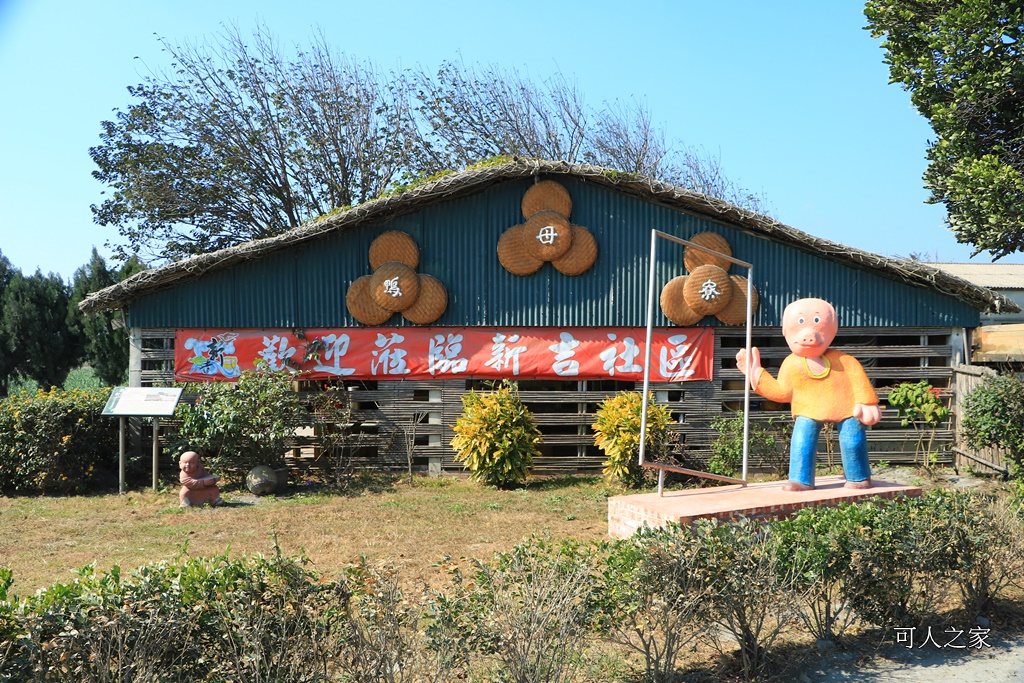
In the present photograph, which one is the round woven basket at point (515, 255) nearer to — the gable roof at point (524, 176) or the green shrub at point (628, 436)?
the gable roof at point (524, 176)

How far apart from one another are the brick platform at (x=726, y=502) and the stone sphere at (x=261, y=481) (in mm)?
5523

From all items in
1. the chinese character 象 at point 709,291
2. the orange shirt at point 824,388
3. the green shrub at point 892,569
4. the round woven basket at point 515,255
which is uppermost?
the round woven basket at point 515,255

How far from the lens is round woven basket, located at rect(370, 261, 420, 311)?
12812 mm

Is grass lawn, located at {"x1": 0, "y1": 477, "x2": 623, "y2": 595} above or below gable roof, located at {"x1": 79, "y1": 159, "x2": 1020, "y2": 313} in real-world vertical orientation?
below

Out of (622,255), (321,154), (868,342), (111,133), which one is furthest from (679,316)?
(111,133)

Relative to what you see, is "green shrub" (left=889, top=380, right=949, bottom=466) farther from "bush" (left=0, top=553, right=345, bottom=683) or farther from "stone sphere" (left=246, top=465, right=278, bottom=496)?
"bush" (left=0, top=553, right=345, bottom=683)

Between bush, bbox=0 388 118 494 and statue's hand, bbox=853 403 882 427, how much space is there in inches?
422

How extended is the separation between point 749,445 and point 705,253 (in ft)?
10.4

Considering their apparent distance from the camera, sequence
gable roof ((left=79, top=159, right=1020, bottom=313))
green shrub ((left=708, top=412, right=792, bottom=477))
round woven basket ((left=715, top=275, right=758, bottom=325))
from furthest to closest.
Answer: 1. round woven basket ((left=715, top=275, right=758, bottom=325))
2. green shrub ((left=708, top=412, right=792, bottom=477))
3. gable roof ((left=79, top=159, right=1020, bottom=313))

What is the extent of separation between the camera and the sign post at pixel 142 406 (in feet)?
37.9

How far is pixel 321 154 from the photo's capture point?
1125 inches

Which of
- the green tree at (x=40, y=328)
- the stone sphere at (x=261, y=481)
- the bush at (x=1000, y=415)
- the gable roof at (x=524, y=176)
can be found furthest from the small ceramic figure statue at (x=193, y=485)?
the green tree at (x=40, y=328)

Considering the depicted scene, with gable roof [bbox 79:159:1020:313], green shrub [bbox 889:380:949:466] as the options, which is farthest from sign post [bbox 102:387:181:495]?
green shrub [bbox 889:380:949:466]

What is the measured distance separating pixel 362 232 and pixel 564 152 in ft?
65.2
